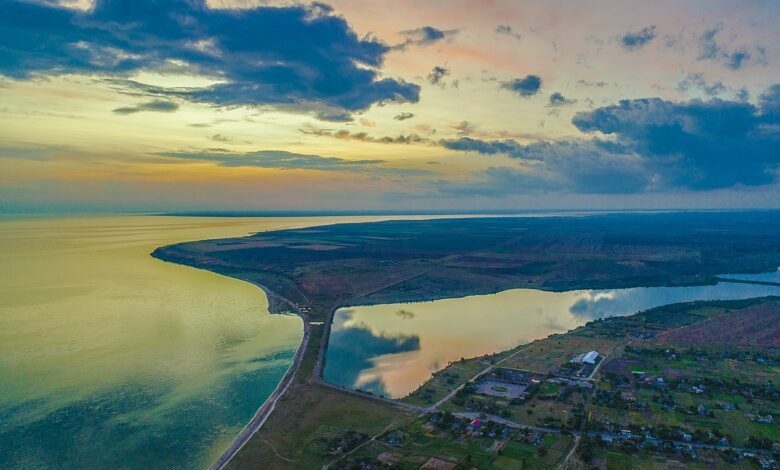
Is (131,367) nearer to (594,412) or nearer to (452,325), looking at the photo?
(452,325)

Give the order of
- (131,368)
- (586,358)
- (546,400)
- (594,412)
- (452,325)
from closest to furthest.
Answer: (594,412) → (546,400) → (131,368) → (586,358) → (452,325)

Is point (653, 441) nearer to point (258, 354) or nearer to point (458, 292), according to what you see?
point (258, 354)

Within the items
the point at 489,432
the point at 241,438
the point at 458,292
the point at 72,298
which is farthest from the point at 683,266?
the point at 72,298

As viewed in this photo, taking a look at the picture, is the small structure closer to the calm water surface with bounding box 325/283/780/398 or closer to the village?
the village

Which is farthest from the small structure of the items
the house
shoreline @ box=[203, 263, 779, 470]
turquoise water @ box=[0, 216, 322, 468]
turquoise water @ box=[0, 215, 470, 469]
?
turquoise water @ box=[0, 216, 322, 468]

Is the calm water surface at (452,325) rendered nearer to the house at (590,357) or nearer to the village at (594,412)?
the village at (594,412)

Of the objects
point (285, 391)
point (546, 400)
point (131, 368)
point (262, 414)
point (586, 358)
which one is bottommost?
point (131, 368)

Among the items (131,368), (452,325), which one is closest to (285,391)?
(131,368)

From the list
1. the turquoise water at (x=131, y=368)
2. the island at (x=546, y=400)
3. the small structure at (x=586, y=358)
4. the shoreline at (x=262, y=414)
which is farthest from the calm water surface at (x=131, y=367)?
the small structure at (x=586, y=358)
